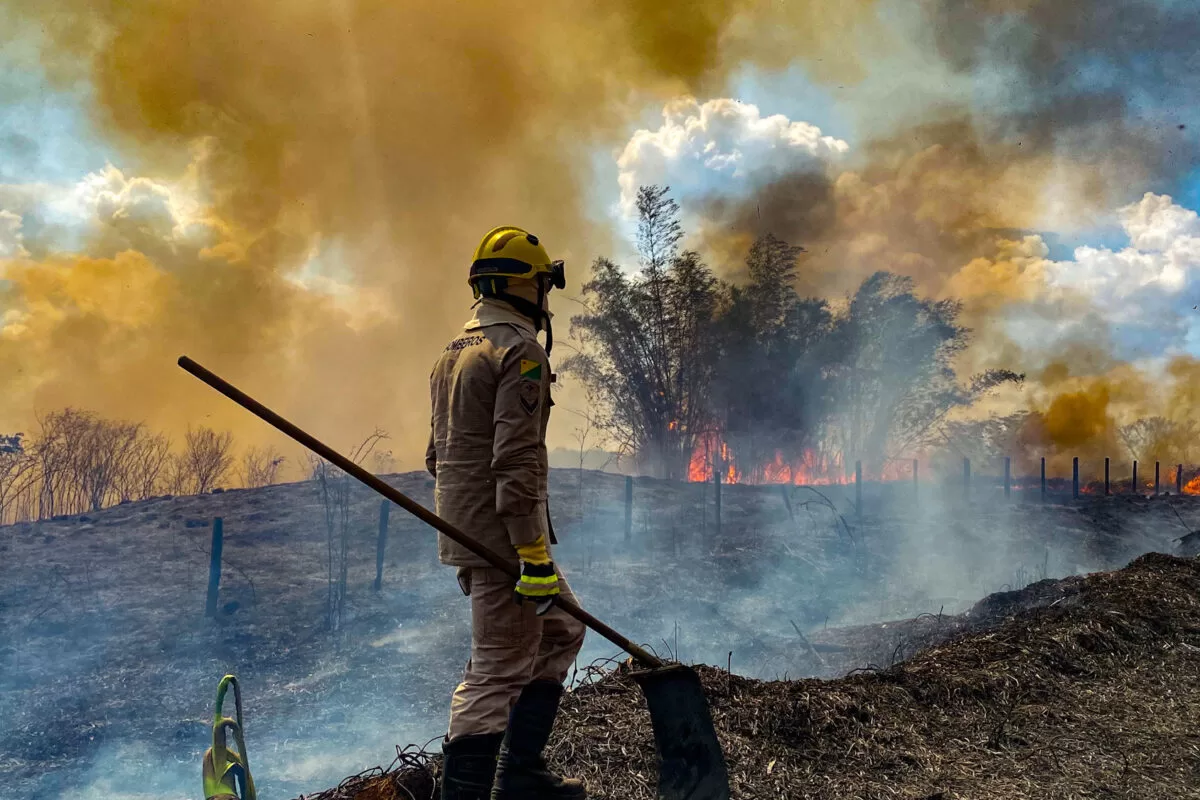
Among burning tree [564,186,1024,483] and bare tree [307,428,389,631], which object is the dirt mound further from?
burning tree [564,186,1024,483]

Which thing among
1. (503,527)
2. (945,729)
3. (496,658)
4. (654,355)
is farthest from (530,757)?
(654,355)

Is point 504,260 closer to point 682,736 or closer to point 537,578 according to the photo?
point 537,578

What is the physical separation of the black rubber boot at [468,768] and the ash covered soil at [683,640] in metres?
0.75

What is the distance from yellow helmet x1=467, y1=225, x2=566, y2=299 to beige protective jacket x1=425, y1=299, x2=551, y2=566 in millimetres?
115

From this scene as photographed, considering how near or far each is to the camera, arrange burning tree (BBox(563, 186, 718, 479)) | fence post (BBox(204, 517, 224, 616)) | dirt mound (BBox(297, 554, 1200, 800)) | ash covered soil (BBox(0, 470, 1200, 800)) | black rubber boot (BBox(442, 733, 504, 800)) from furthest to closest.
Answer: burning tree (BBox(563, 186, 718, 479)), fence post (BBox(204, 517, 224, 616)), ash covered soil (BBox(0, 470, 1200, 800)), dirt mound (BBox(297, 554, 1200, 800)), black rubber boot (BBox(442, 733, 504, 800))

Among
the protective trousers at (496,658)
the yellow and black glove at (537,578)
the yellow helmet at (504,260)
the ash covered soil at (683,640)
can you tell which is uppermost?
the yellow helmet at (504,260)

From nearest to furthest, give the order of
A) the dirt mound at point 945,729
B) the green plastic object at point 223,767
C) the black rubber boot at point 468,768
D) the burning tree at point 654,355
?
1. the black rubber boot at point 468,768
2. the green plastic object at point 223,767
3. the dirt mound at point 945,729
4. the burning tree at point 654,355

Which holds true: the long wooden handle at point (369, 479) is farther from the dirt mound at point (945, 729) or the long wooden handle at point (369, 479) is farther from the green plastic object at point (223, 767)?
the dirt mound at point (945, 729)

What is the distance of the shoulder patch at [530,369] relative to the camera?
2.90m

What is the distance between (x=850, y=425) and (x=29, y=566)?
22603 millimetres

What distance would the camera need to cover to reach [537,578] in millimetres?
2793

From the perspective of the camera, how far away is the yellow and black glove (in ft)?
9.09

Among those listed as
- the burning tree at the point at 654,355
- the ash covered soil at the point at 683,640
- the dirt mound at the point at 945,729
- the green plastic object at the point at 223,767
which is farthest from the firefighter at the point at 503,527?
the burning tree at the point at 654,355

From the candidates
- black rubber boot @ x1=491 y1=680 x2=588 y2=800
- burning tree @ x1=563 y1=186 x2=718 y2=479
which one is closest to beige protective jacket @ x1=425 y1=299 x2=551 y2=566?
black rubber boot @ x1=491 y1=680 x2=588 y2=800
